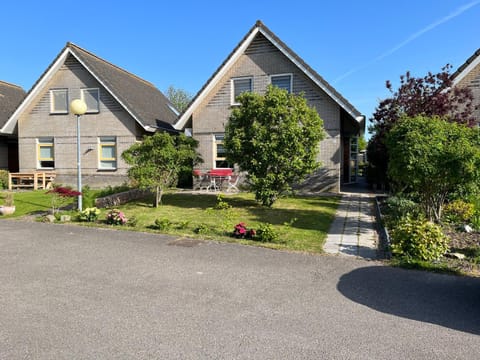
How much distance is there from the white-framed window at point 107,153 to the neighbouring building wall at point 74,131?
59 mm

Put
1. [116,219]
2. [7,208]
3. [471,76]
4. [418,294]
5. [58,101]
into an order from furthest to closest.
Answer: [58,101] → [471,76] → [7,208] → [116,219] → [418,294]

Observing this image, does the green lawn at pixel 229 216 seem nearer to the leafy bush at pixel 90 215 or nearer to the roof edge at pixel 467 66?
the leafy bush at pixel 90 215

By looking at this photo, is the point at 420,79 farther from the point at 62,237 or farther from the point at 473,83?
the point at 62,237

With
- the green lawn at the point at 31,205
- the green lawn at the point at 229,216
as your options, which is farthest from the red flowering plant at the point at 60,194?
the green lawn at the point at 229,216

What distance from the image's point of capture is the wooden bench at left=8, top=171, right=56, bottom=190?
18.7 m

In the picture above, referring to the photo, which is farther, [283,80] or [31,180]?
[31,180]

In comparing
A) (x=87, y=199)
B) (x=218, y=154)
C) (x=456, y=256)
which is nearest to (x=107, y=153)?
(x=218, y=154)

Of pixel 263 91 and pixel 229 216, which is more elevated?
pixel 263 91

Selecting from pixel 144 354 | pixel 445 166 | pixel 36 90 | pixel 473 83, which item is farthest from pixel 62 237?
pixel 473 83

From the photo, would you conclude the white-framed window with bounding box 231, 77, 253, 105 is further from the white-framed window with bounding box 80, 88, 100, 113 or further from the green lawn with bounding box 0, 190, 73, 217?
the green lawn with bounding box 0, 190, 73, 217

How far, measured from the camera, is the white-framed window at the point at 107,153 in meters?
19.5

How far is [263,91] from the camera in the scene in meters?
17.0

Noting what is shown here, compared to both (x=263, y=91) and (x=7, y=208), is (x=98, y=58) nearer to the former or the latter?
(x=263, y=91)

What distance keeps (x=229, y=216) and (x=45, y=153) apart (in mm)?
15756
